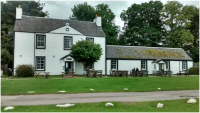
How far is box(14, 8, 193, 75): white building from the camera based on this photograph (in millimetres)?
26062

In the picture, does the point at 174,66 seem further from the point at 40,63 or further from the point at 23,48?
the point at 23,48

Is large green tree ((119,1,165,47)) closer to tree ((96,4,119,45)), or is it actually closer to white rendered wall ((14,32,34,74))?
tree ((96,4,119,45))

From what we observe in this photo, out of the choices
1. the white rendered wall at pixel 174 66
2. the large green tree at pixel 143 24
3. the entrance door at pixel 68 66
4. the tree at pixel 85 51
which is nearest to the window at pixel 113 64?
the tree at pixel 85 51

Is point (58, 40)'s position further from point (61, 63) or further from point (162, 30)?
point (162, 30)

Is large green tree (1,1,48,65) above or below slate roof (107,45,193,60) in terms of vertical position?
above

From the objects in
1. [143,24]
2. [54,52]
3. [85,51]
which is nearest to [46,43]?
[54,52]

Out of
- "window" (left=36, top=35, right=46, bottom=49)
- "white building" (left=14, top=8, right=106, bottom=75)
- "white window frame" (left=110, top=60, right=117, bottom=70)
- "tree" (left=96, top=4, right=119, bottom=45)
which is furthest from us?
"tree" (left=96, top=4, right=119, bottom=45)

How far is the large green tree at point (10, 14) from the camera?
37.6 m

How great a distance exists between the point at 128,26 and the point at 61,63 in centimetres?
3003

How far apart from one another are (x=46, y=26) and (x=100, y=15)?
905 inches

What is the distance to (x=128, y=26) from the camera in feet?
171

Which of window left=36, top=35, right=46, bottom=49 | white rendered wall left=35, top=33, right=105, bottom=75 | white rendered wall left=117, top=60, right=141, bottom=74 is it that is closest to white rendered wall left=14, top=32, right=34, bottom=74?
window left=36, top=35, right=46, bottom=49

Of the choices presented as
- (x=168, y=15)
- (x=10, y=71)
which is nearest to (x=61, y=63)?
(x=10, y=71)

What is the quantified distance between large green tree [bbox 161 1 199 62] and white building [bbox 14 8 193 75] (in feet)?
43.6
